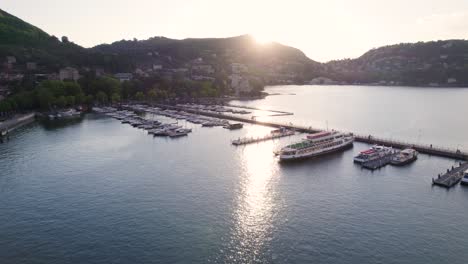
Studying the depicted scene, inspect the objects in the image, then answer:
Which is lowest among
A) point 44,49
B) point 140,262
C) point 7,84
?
point 140,262

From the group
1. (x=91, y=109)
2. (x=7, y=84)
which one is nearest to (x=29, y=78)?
→ (x=7, y=84)

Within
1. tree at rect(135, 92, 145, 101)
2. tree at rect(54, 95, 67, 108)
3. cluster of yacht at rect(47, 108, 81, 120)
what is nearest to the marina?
cluster of yacht at rect(47, 108, 81, 120)

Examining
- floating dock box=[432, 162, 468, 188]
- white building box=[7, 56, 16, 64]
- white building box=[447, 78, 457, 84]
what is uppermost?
white building box=[7, 56, 16, 64]

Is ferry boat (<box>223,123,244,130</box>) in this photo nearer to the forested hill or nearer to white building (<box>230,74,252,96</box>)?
white building (<box>230,74,252,96</box>)

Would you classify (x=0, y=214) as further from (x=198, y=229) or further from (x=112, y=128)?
(x=112, y=128)

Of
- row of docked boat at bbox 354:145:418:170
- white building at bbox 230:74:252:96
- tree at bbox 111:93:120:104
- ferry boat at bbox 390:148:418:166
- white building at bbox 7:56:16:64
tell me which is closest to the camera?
row of docked boat at bbox 354:145:418:170

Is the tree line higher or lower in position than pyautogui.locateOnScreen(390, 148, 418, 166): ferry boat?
higher
